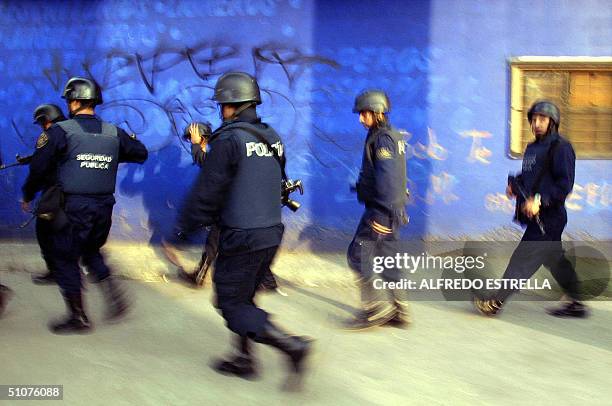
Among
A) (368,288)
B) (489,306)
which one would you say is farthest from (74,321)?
(489,306)

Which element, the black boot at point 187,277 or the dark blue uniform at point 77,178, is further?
the black boot at point 187,277

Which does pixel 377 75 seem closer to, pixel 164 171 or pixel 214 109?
pixel 214 109

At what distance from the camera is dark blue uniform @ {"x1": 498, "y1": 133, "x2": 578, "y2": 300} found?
15.3 ft

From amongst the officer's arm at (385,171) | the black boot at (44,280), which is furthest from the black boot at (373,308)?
the black boot at (44,280)

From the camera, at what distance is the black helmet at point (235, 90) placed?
355cm

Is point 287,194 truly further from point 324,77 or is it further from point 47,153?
point 324,77

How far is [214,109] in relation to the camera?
7.00m

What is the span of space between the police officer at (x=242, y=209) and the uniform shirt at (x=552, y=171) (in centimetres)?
214

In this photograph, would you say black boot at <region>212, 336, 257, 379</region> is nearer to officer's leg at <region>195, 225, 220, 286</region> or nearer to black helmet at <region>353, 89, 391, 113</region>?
black helmet at <region>353, 89, 391, 113</region>

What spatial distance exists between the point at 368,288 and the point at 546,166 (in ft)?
5.15

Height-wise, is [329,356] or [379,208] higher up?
[379,208]

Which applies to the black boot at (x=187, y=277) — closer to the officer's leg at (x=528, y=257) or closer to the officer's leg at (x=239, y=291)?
the officer's leg at (x=239, y=291)

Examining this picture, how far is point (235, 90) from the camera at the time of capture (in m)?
3.55

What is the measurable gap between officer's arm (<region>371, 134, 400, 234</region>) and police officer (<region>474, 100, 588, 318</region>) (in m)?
1.03
